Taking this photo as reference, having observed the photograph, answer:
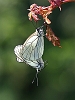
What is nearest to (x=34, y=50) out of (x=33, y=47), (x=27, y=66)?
(x=33, y=47)

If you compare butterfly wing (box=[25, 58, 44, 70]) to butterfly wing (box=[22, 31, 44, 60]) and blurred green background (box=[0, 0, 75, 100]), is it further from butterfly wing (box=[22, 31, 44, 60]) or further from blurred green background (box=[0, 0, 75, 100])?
blurred green background (box=[0, 0, 75, 100])

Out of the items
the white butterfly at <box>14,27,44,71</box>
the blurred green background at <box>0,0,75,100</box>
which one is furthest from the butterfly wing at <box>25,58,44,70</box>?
the blurred green background at <box>0,0,75,100</box>

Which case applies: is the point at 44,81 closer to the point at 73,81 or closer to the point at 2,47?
the point at 73,81

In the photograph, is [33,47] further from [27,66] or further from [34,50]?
[27,66]

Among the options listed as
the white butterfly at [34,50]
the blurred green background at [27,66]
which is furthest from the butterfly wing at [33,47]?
the blurred green background at [27,66]

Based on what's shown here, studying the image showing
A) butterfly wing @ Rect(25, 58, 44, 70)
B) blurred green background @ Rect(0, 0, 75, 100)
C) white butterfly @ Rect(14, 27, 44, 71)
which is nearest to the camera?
white butterfly @ Rect(14, 27, 44, 71)
